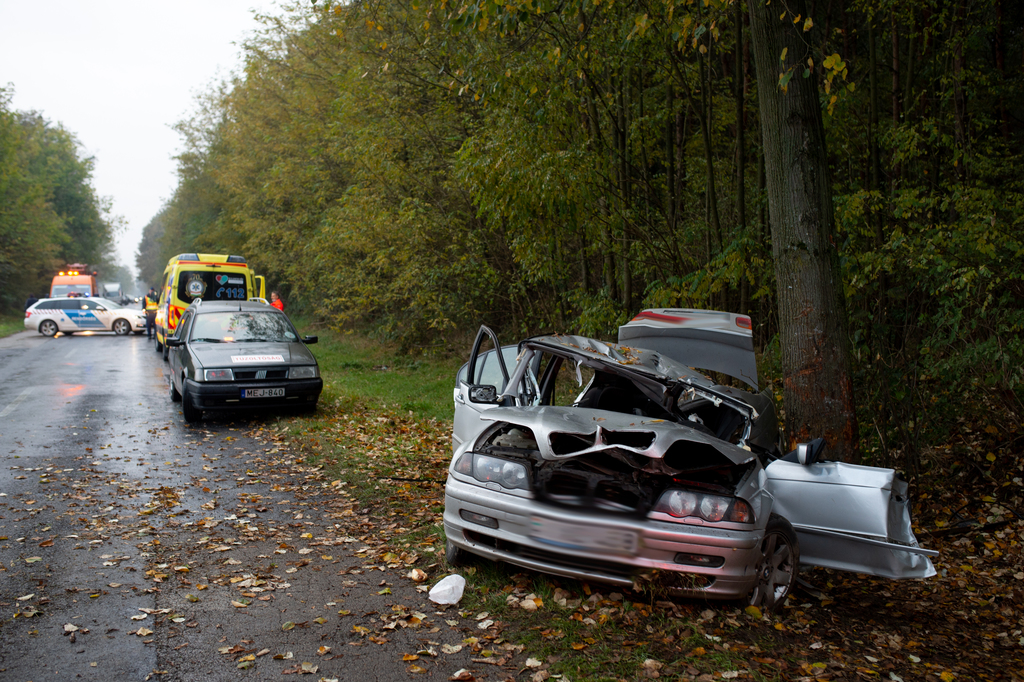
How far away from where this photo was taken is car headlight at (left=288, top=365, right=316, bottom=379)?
1022 cm

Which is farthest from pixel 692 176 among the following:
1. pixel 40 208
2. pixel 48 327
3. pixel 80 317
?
pixel 40 208

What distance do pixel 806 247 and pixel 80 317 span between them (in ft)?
103

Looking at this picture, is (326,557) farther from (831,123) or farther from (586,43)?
(831,123)

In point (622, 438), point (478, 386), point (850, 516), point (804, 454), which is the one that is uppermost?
point (478, 386)

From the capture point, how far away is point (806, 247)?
18.2 feet

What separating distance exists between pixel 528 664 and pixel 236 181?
3185 cm

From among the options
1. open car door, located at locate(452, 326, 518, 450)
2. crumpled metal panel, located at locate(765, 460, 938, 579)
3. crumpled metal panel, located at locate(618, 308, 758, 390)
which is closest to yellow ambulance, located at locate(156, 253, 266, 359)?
open car door, located at locate(452, 326, 518, 450)

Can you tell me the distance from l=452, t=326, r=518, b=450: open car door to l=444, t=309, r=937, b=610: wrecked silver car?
80cm

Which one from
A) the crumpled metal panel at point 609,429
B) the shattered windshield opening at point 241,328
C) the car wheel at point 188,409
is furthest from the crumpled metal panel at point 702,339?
the shattered windshield opening at point 241,328

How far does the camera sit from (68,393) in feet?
42.0

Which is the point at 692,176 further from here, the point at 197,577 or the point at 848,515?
the point at 197,577

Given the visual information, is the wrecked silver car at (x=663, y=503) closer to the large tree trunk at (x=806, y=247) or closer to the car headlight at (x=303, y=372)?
the large tree trunk at (x=806, y=247)

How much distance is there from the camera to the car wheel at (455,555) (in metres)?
4.73

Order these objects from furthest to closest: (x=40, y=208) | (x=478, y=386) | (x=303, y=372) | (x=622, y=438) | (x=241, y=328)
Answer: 1. (x=40, y=208)
2. (x=241, y=328)
3. (x=303, y=372)
4. (x=478, y=386)
5. (x=622, y=438)
